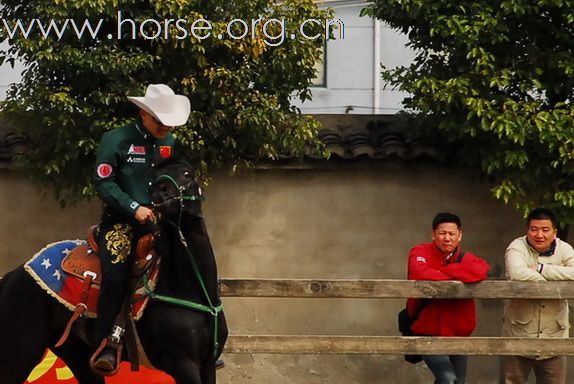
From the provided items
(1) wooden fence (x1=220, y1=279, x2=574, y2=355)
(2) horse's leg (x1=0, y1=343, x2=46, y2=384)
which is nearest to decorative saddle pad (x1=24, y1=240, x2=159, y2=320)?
(2) horse's leg (x1=0, y1=343, x2=46, y2=384)

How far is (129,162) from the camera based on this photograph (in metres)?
7.39

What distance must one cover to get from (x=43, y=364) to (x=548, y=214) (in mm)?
4182

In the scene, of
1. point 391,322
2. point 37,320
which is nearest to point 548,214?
point 391,322

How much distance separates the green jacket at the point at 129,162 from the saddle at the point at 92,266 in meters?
0.30

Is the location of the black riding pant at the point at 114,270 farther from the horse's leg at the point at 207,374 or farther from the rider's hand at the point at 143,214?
the horse's leg at the point at 207,374

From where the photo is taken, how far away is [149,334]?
744 centimetres

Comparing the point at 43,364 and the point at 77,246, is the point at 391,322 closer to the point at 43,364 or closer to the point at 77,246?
the point at 43,364

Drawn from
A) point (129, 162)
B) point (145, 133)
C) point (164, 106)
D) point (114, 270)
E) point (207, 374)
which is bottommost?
point (207, 374)

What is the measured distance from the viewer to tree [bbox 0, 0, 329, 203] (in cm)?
1004

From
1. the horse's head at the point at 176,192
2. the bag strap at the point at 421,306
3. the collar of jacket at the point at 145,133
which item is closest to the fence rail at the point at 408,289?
the bag strap at the point at 421,306

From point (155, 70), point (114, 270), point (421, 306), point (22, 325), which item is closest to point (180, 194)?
point (114, 270)

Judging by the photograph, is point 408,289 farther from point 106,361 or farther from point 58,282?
point 58,282

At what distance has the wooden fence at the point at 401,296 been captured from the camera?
28.5ft

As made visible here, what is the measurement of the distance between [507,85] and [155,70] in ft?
10.4
